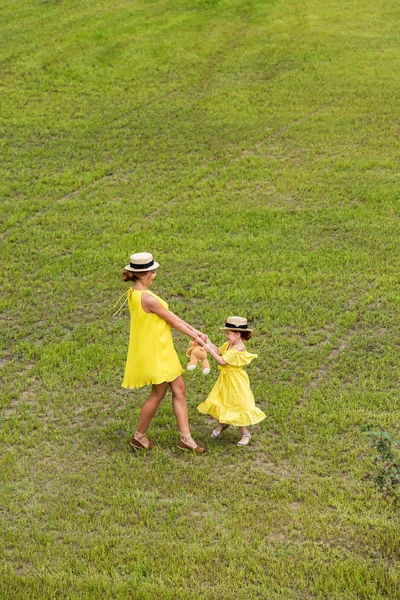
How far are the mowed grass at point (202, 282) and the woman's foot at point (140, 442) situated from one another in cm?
21

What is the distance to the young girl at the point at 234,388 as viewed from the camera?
834cm

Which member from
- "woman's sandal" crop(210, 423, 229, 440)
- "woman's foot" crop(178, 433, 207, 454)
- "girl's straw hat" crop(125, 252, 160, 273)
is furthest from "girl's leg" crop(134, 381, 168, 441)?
"girl's straw hat" crop(125, 252, 160, 273)

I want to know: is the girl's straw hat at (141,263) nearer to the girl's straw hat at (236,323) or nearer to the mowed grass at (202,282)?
the girl's straw hat at (236,323)

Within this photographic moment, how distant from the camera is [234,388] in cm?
848

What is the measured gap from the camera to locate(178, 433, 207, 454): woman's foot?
330 inches

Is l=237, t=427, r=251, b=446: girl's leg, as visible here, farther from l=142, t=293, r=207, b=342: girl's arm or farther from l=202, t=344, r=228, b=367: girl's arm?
l=142, t=293, r=207, b=342: girl's arm

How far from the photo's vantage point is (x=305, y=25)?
25.5 metres

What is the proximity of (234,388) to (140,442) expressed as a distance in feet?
3.86

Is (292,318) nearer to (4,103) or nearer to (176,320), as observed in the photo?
(176,320)

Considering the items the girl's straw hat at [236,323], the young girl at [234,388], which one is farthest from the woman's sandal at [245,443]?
the girl's straw hat at [236,323]

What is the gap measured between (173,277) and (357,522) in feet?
21.5

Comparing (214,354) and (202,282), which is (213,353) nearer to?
(214,354)

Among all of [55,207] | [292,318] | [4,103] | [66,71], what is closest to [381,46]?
[66,71]

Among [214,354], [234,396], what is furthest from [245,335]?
[234,396]
